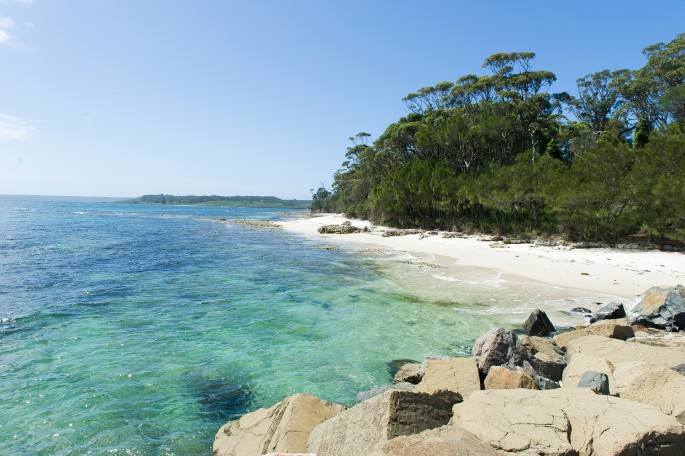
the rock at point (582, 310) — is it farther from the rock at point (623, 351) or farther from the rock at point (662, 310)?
the rock at point (623, 351)

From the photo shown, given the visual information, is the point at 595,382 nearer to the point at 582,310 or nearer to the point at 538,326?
the point at 538,326

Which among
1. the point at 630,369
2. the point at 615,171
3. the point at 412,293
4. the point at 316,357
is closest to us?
the point at 630,369

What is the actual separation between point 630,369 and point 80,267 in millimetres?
28636

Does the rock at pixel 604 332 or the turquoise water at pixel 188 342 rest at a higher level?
the rock at pixel 604 332

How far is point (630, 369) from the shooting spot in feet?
21.5

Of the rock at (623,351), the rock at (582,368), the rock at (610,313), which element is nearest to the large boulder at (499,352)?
the rock at (582,368)

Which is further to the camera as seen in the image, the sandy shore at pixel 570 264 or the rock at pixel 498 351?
the sandy shore at pixel 570 264

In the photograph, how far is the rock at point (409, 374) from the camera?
29.5 ft

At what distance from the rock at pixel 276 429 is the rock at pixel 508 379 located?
9.17 feet

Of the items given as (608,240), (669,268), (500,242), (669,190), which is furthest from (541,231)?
(669,268)

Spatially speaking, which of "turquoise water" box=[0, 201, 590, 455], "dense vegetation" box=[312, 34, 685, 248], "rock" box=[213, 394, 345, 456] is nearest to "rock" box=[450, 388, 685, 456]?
"rock" box=[213, 394, 345, 456]

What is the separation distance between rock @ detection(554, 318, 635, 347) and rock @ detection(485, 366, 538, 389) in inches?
178

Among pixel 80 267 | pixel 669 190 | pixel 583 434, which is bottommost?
pixel 80 267

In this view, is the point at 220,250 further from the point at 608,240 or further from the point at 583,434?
the point at 583,434
